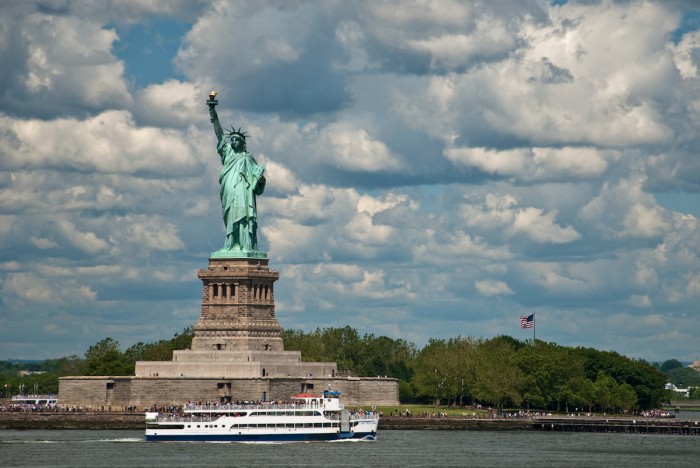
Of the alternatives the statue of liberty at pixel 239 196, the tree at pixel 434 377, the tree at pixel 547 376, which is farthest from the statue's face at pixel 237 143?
the tree at pixel 547 376

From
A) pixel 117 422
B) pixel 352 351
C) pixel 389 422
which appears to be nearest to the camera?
pixel 117 422

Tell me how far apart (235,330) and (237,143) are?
16365 mm

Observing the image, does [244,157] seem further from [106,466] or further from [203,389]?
[106,466]

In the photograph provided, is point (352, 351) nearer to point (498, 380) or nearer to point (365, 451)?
point (498, 380)

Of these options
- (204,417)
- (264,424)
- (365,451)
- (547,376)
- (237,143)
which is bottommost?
(365,451)

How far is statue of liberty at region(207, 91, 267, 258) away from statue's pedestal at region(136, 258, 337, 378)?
6.86 feet

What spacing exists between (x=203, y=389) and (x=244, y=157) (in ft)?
69.5

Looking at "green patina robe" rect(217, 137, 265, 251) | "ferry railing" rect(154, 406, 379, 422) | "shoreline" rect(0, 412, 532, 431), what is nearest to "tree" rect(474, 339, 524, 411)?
"shoreline" rect(0, 412, 532, 431)

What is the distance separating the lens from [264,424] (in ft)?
352

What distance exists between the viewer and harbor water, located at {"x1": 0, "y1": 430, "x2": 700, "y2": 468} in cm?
9331

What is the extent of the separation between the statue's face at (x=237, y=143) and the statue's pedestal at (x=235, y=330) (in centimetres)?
1001

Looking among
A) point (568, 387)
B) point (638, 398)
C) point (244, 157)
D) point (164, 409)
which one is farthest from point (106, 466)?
point (638, 398)

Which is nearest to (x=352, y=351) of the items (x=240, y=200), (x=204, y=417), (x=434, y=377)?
(x=434, y=377)

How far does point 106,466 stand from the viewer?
90.0 m
